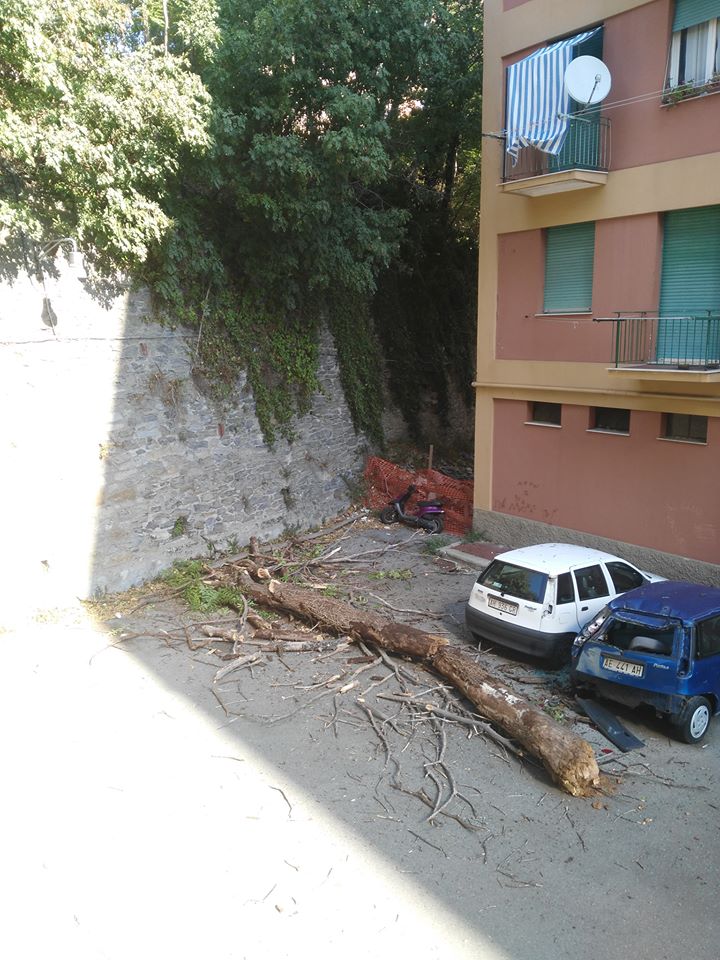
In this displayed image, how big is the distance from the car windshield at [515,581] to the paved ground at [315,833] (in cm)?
101

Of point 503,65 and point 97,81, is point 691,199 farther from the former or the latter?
point 97,81

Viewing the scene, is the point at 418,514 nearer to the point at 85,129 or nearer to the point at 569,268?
the point at 569,268

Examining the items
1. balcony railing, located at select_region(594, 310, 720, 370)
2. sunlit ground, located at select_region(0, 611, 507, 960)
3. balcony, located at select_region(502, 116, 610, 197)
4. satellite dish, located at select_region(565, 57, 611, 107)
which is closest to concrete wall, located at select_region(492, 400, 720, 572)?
balcony railing, located at select_region(594, 310, 720, 370)

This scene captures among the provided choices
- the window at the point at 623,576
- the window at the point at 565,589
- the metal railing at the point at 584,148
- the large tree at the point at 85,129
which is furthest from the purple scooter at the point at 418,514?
the large tree at the point at 85,129

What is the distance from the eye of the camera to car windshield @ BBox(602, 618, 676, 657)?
7629 mm

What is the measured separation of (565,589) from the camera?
9219 mm

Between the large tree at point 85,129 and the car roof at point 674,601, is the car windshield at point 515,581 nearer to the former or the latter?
the car roof at point 674,601

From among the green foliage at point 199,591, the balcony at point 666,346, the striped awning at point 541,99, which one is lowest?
the green foliage at point 199,591

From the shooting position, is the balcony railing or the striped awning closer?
the balcony railing

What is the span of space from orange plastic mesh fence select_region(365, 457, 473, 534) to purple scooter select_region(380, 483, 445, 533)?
0.27m

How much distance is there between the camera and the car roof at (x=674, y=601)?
7848 mm

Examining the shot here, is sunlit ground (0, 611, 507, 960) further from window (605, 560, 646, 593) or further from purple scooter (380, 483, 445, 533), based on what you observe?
purple scooter (380, 483, 445, 533)

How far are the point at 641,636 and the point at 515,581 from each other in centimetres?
196

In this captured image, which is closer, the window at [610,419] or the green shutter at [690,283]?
the green shutter at [690,283]
